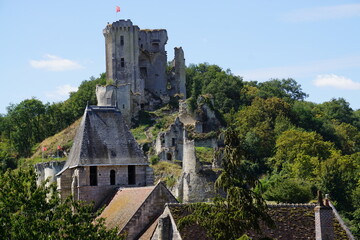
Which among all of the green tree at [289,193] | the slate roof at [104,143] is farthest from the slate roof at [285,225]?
the green tree at [289,193]

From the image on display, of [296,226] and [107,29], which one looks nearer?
[296,226]

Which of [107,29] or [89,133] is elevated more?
[107,29]

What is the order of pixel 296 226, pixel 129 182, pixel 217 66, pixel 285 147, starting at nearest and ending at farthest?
pixel 296 226 → pixel 129 182 → pixel 285 147 → pixel 217 66

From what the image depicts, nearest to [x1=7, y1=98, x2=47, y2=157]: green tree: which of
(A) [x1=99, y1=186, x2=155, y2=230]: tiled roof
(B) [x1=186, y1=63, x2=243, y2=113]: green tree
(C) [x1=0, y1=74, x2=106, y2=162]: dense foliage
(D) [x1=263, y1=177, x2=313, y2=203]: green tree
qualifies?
(C) [x1=0, y1=74, x2=106, y2=162]: dense foliage

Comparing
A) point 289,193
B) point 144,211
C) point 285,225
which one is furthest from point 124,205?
point 289,193

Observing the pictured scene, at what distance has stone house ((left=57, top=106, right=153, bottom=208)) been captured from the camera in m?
35.0

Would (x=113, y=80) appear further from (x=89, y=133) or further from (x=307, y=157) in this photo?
(x=89, y=133)

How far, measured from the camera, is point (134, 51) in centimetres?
8781

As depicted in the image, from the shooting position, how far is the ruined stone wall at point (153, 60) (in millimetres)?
90375

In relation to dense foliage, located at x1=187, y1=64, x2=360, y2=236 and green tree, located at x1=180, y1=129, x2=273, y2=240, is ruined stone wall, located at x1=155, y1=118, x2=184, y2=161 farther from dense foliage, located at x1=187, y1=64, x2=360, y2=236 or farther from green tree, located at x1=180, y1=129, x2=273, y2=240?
green tree, located at x1=180, y1=129, x2=273, y2=240

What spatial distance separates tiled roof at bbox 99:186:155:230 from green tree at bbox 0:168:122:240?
101 inches

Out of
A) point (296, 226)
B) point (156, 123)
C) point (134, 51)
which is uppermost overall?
point (134, 51)

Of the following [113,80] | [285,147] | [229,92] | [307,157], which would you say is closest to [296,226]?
[307,157]

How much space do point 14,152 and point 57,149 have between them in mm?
9453
